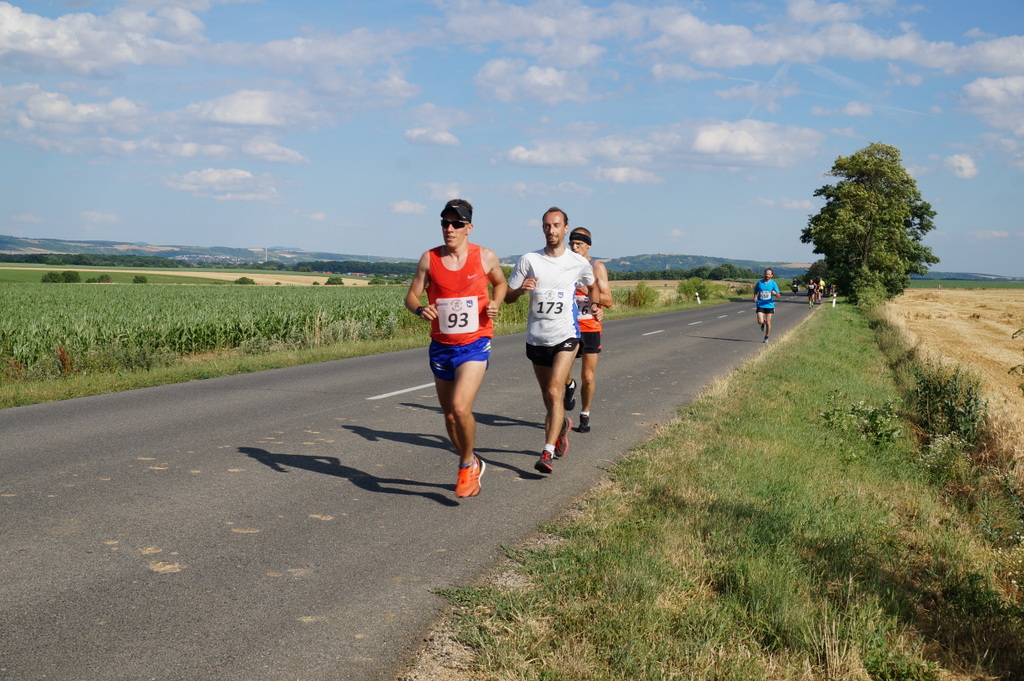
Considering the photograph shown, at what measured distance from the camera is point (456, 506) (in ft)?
18.9

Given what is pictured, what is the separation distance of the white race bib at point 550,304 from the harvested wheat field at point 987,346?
10.6ft

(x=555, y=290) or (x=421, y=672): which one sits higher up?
(x=555, y=290)

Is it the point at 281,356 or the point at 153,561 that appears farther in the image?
the point at 281,356

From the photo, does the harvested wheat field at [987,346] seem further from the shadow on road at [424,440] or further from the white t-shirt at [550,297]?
the shadow on road at [424,440]

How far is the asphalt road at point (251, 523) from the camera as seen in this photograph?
344 cm

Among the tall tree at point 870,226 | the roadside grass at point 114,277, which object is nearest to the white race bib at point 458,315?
the tall tree at point 870,226

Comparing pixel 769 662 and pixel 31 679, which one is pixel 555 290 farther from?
Result: pixel 31 679

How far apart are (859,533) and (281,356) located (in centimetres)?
1227

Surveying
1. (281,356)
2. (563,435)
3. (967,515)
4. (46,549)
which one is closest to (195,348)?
(281,356)

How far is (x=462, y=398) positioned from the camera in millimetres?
5609

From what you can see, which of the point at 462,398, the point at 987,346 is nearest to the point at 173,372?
the point at 462,398

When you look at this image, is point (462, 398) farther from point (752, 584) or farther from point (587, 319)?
point (587, 319)

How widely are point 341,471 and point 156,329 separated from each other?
480 inches

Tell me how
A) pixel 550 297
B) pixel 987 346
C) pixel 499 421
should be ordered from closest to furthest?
pixel 550 297, pixel 499 421, pixel 987 346
